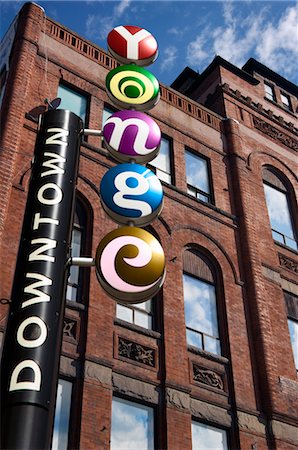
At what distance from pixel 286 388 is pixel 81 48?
11663 mm

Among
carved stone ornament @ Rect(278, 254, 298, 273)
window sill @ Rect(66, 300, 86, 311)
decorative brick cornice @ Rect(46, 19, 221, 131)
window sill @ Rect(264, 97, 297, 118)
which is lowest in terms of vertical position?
window sill @ Rect(66, 300, 86, 311)

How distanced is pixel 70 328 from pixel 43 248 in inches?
252

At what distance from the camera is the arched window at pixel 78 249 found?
1206cm

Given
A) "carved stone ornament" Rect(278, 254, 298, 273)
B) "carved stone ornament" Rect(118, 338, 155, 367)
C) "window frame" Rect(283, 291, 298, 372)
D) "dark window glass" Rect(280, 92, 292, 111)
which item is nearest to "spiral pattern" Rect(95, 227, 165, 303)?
"carved stone ornament" Rect(118, 338, 155, 367)

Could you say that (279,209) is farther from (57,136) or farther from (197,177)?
(57,136)

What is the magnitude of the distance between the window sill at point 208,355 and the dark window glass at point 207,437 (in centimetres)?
Answer: 163

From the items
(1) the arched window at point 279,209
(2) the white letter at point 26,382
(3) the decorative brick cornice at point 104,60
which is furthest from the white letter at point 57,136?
(1) the arched window at point 279,209

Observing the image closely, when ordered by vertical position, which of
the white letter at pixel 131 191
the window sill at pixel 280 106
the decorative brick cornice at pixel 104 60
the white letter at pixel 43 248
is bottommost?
the white letter at pixel 43 248

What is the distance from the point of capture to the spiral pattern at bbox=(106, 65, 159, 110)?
8312 millimetres

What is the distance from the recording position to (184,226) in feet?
50.2

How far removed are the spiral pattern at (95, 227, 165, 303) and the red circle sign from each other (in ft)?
14.2

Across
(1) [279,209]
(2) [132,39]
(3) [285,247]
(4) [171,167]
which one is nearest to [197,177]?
(4) [171,167]

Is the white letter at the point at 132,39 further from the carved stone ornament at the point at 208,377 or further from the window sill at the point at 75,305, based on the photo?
the carved stone ornament at the point at 208,377

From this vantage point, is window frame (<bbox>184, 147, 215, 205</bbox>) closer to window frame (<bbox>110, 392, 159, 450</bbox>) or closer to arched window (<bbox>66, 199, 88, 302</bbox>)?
arched window (<bbox>66, 199, 88, 302</bbox>)
